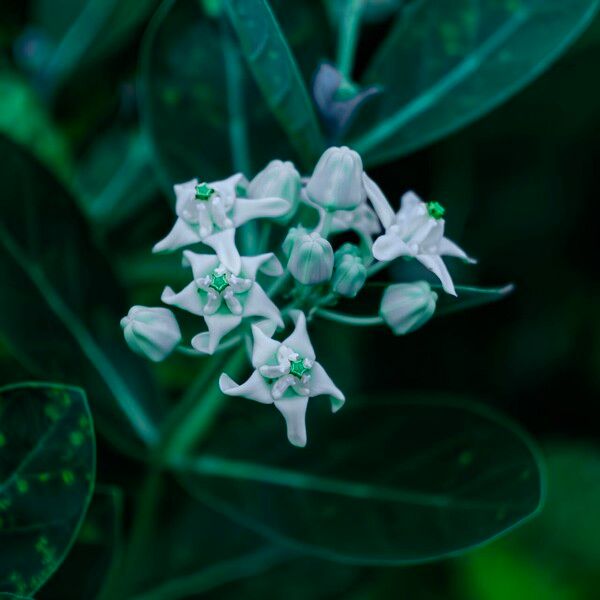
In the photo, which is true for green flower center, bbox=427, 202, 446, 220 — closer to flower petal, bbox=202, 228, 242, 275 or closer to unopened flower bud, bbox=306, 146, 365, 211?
unopened flower bud, bbox=306, 146, 365, 211

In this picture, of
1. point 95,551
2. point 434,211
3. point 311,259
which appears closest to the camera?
point 311,259

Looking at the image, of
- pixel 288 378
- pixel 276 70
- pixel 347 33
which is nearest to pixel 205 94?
pixel 347 33

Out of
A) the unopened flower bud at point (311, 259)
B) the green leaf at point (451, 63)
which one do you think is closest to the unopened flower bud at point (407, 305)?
the unopened flower bud at point (311, 259)

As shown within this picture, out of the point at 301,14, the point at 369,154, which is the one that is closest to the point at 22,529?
the point at 369,154

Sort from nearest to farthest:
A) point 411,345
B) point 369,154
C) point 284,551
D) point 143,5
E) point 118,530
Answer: point 118,530
point 369,154
point 284,551
point 143,5
point 411,345

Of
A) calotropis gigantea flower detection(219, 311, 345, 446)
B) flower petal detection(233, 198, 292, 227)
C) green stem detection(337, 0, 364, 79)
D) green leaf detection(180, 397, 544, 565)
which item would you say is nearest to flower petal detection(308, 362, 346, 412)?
calotropis gigantea flower detection(219, 311, 345, 446)

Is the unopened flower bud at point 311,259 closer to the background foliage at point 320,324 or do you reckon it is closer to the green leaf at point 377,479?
the background foliage at point 320,324

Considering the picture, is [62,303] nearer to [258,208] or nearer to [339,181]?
[258,208]

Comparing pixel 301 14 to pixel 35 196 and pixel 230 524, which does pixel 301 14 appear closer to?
pixel 35 196
